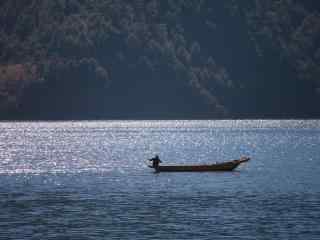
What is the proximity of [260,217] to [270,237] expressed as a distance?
29.8ft

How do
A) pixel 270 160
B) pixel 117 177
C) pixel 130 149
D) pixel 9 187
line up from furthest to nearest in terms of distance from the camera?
1. pixel 130 149
2. pixel 270 160
3. pixel 117 177
4. pixel 9 187

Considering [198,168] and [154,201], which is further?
[198,168]

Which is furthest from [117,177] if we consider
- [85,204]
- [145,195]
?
[85,204]

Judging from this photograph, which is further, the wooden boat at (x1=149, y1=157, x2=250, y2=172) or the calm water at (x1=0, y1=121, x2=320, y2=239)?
the wooden boat at (x1=149, y1=157, x2=250, y2=172)

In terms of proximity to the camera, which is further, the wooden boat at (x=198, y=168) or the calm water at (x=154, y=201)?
the wooden boat at (x=198, y=168)

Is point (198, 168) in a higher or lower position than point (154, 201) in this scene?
lower

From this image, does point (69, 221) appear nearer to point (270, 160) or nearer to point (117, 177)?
point (117, 177)

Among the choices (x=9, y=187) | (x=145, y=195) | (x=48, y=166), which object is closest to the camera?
(x=145, y=195)

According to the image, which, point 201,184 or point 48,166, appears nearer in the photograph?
point 201,184

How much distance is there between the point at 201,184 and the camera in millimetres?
105938

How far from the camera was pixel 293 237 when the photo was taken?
66.9 m

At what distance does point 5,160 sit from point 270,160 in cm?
4061

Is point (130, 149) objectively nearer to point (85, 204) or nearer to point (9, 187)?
point (9, 187)

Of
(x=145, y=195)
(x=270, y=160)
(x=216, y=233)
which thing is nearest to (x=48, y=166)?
(x=270, y=160)
